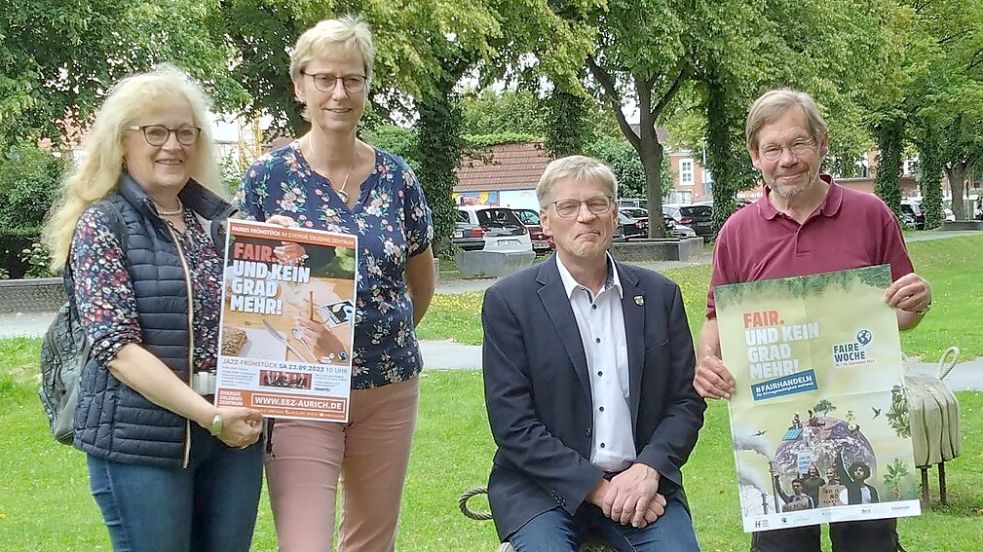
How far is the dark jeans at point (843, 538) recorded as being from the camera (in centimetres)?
339

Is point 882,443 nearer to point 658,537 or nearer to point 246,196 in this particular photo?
point 658,537

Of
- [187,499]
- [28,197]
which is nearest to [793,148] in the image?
[187,499]

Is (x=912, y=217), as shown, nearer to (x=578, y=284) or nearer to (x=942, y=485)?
(x=942, y=485)

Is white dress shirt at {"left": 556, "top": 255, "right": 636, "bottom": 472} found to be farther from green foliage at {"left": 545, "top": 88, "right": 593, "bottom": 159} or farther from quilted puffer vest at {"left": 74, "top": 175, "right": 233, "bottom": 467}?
green foliage at {"left": 545, "top": 88, "right": 593, "bottom": 159}

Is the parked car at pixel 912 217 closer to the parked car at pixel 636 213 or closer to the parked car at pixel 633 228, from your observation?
the parked car at pixel 636 213

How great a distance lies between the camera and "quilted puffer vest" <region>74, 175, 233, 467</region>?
9.01ft

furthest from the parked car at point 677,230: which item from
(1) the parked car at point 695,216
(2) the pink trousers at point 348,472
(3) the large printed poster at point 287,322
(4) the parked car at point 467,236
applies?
(3) the large printed poster at point 287,322

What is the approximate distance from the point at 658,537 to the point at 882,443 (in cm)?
81

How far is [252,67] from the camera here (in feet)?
69.1

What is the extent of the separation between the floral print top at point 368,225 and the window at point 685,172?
304ft

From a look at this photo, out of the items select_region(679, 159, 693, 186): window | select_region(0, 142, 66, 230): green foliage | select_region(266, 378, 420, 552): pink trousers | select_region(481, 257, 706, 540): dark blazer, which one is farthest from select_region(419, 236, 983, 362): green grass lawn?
select_region(679, 159, 693, 186): window

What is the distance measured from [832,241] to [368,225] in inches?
63.4

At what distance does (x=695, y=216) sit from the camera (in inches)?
1737

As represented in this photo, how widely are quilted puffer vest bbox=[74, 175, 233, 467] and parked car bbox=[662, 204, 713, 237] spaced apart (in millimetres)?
39609
